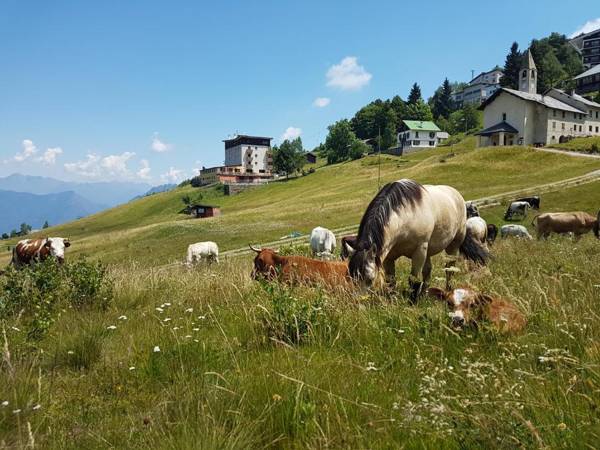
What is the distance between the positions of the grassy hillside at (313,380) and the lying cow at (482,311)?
5.0 inches

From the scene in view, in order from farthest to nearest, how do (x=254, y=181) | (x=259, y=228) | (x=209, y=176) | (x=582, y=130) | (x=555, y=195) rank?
(x=209, y=176) → (x=254, y=181) → (x=582, y=130) → (x=259, y=228) → (x=555, y=195)

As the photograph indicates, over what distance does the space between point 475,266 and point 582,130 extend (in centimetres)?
10458

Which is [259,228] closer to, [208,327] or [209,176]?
[208,327]

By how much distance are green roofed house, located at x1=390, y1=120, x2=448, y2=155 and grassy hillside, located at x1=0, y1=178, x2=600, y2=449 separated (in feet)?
443

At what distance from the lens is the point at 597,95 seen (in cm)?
11806

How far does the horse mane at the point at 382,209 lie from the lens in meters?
7.52

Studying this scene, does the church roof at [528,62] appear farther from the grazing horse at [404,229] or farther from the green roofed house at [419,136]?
the grazing horse at [404,229]

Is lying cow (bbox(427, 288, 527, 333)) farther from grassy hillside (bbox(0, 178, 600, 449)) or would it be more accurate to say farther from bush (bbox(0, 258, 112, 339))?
bush (bbox(0, 258, 112, 339))

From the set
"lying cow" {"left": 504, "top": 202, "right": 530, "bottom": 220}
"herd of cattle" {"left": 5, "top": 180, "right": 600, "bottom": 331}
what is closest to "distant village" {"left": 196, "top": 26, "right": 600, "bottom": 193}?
"lying cow" {"left": 504, "top": 202, "right": 530, "bottom": 220}

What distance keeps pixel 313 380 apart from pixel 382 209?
4934mm

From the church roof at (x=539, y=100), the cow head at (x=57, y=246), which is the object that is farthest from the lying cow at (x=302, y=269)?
the church roof at (x=539, y=100)

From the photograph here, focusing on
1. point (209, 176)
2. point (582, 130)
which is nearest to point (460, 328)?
point (582, 130)

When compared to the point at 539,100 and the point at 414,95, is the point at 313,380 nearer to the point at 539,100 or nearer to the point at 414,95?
the point at 539,100

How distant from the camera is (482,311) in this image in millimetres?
4809
